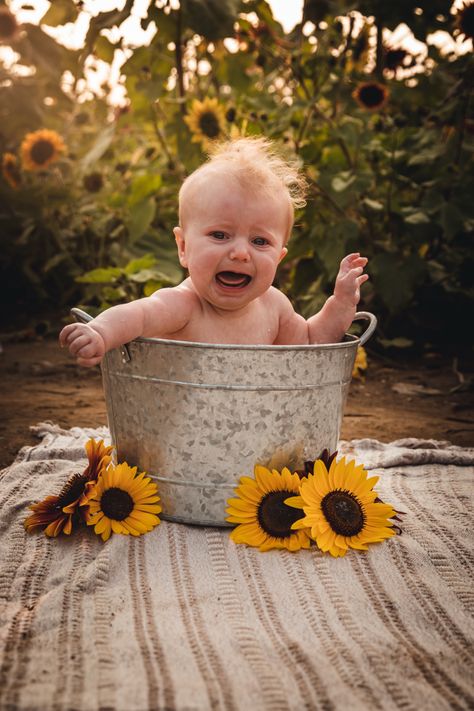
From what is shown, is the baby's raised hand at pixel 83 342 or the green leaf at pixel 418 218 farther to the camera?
the green leaf at pixel 418 218

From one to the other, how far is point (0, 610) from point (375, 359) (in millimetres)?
2094

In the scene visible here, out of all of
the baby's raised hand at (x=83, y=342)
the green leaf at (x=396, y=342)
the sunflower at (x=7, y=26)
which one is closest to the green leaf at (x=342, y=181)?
the green leaf at (x=396, y=342)

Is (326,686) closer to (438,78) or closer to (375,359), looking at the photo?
(375,359)

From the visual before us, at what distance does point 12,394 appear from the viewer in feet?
7.85

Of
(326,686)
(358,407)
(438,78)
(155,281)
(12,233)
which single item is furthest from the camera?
(12,233)

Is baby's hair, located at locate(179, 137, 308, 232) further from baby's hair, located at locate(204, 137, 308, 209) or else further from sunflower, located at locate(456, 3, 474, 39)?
sunflower, located at locate(456, 3, 474, 39)

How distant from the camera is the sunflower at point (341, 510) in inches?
51.7

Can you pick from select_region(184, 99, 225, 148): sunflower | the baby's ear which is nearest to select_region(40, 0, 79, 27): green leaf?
select_region(184, 99, 225, 148): sunflower

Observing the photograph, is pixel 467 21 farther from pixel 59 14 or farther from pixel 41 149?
pixel 41 149

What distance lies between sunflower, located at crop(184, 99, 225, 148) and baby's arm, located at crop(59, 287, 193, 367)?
1.36 meters

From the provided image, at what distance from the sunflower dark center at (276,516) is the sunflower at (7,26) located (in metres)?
2.81

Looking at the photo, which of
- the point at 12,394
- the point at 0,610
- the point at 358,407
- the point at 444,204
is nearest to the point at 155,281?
the point at 12,394

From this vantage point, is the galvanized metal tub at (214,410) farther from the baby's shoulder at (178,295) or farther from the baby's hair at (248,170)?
the baby's hair at (248,170)

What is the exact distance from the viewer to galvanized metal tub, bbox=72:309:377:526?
4.34ft
